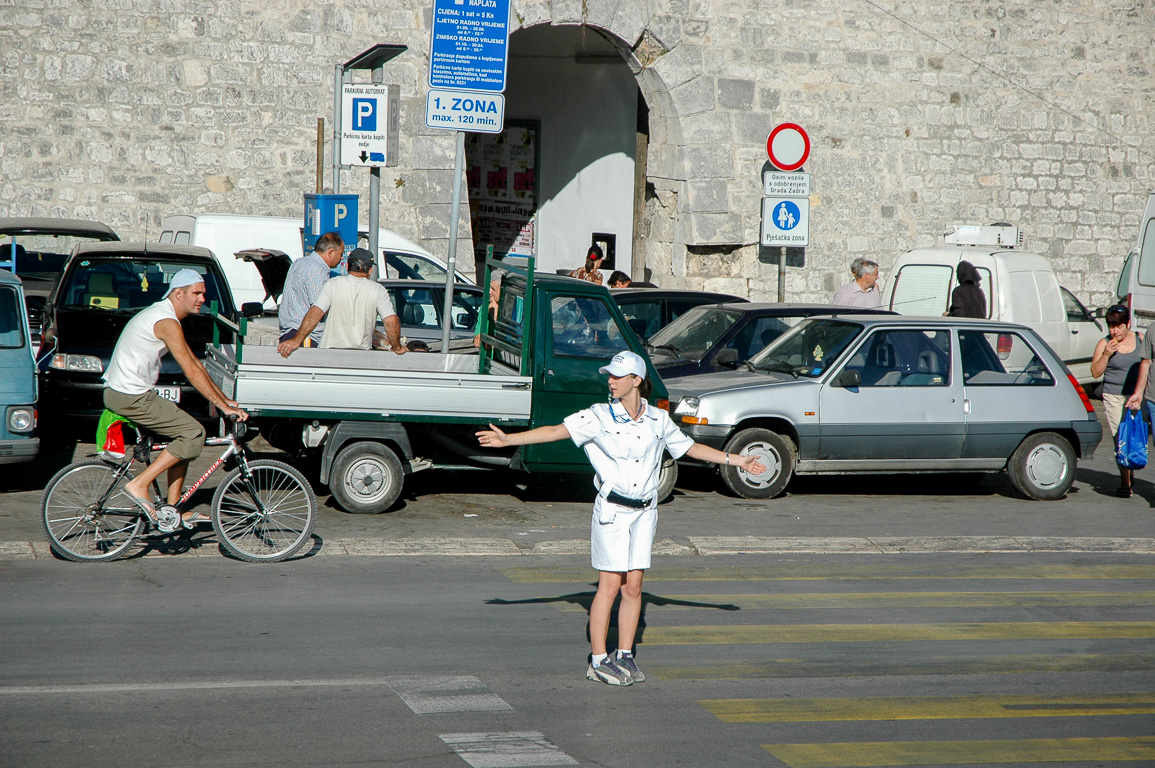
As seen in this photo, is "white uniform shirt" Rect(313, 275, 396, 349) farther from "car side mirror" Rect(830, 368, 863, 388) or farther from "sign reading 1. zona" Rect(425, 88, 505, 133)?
"car side mirror" Rect(830, 368, 863, 388)

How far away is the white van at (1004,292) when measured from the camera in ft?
52.5

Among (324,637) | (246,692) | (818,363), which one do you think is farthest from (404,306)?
(246,692)

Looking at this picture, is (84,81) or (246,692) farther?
(84,81)

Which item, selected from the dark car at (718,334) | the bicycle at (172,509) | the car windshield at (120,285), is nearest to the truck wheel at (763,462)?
the dark car at (718,334)

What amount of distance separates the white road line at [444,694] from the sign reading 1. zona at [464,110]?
5883 mm

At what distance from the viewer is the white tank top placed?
25.2ft

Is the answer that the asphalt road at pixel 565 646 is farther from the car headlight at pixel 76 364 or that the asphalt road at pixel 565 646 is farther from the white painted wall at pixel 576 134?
the white painted wall at pixel 576 134

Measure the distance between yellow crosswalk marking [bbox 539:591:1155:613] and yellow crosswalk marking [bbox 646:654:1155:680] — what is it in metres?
1.06

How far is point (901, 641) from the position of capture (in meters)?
6.70

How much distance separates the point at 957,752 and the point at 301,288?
758 centimetres

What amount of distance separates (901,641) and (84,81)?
47.0 ft

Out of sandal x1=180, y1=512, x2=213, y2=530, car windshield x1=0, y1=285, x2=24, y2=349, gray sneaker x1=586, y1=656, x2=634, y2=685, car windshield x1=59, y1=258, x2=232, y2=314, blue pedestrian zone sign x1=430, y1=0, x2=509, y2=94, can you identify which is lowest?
gray sneaker x1=586, y1=656, x2=634, y2=685

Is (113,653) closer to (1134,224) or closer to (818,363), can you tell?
(818,363)

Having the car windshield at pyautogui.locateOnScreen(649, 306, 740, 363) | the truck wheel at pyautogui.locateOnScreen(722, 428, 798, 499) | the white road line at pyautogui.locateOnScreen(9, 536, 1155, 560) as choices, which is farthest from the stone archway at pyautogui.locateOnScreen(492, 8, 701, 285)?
the white road line at pyautogui.locateOnScreen(9, 536, 1155, 560)
